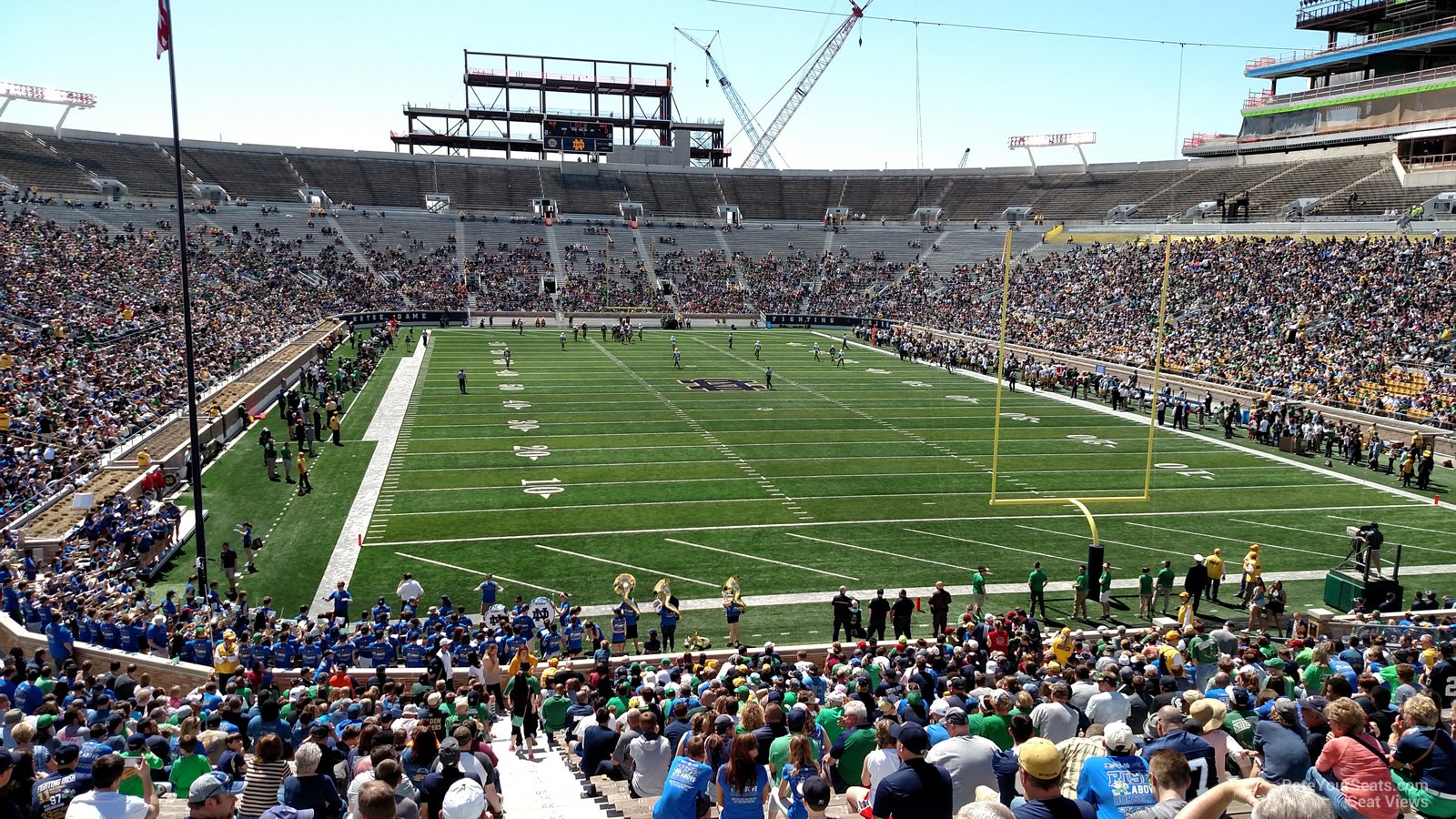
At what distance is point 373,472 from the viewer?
2405 cm

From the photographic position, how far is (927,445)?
2788cm

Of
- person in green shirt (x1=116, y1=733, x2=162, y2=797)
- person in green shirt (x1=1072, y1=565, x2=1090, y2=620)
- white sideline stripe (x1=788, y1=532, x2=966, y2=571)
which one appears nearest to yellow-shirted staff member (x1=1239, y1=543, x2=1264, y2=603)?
person in green shirt (x1=1072, y1=565, x2=1090, y2=620)

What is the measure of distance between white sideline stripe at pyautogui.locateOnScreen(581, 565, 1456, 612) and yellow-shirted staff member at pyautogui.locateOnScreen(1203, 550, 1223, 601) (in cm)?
118

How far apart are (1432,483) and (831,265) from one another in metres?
48.1

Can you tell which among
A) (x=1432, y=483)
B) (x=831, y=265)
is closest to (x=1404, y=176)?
(x=1432, y=483)

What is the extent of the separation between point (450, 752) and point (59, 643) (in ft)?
31.4

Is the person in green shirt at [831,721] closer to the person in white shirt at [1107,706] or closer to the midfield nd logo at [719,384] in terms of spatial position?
the person in white shirt at [1107,706]

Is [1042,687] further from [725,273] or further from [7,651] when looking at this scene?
[725,273]

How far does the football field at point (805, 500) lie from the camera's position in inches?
694

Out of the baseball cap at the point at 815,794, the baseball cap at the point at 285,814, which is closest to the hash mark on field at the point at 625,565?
the baseball cap at the point at 815,794

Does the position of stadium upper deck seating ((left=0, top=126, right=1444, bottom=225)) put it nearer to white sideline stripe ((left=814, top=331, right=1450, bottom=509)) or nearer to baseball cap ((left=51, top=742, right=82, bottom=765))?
white sideline stripe ((left=814, top=331, right=1450, bottom=509))

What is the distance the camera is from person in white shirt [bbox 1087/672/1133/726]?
7348mm

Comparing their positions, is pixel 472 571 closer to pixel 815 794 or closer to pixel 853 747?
pixel 853 747

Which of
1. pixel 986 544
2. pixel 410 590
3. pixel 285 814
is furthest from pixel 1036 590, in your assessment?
pixel 285 814
